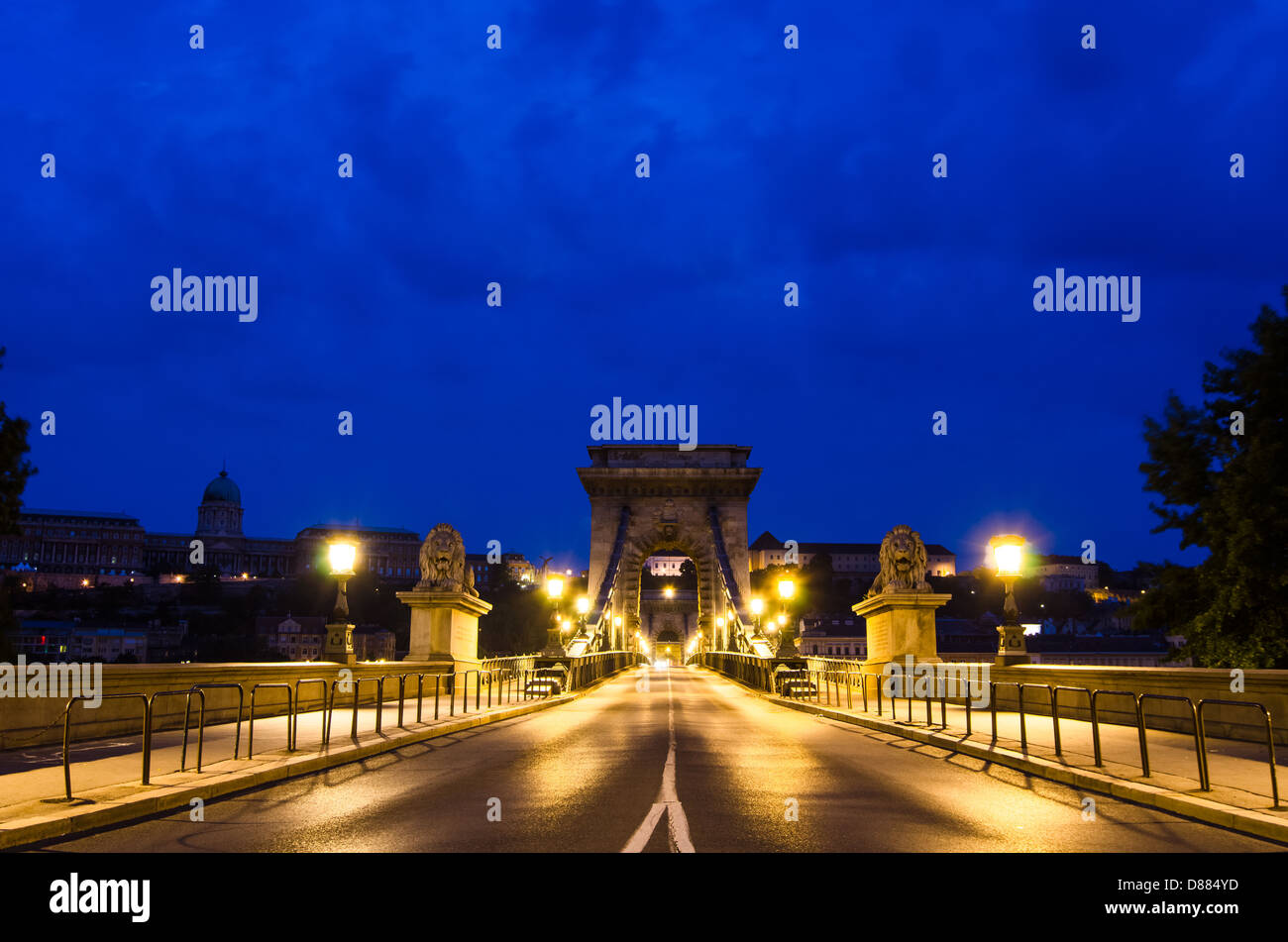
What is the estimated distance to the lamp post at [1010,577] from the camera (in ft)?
60.5

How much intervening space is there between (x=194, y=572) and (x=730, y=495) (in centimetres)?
13382

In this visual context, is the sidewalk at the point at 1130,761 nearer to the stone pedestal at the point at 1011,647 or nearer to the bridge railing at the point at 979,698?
the bridge railing at the point at 979,698

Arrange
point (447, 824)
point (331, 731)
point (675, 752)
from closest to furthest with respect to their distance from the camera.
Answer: point (447, 824) → point (675, 752) → point (331, 731)

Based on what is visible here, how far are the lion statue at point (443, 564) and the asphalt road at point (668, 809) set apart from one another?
10410 millimetres

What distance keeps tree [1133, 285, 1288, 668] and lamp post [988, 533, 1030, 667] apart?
686cm

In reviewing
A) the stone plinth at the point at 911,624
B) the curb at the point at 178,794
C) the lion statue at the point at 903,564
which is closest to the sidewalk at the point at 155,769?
the curb at the point at 178,794

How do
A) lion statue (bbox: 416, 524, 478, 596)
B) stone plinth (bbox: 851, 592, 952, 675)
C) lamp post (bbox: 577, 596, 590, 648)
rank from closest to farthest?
1. stone plinth (bbox: 851, 592, 952, 675)
2. lion statue (bbox: 416, 524, 478, 596)
3. lamp post (bbox: 577, 596, 590, 648)

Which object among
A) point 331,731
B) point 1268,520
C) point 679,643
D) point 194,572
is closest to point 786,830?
point 331,731

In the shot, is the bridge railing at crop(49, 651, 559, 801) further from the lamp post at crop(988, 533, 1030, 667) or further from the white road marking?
the lamp post at crop(988, 533, 1030, 667)

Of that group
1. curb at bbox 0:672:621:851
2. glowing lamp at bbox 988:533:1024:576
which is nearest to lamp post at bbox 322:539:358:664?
curb at bbox 0:672:621:851

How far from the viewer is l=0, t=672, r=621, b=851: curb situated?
22.4 feet

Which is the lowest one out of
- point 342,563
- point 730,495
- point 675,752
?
point 675,752
